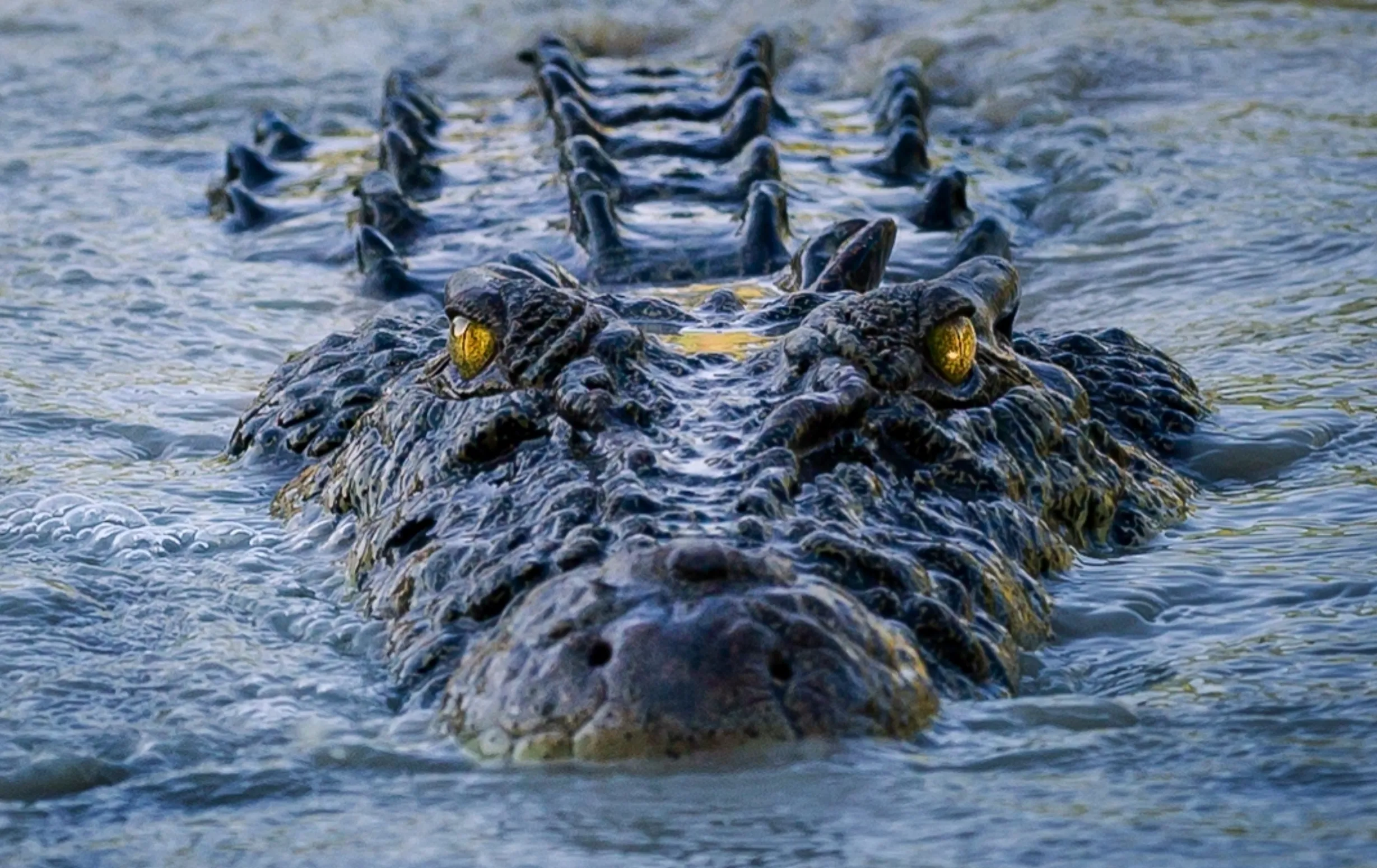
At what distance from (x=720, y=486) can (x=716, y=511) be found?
12 centimetres

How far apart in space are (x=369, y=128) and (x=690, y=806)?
25.3 ft

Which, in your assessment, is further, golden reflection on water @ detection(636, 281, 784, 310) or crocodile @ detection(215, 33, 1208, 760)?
golden reflection on water @ detection(636, 281, 784, 310)

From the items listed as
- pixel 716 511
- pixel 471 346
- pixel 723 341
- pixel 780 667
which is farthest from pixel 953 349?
pixel 780 667

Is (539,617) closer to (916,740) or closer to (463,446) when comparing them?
(916,740)

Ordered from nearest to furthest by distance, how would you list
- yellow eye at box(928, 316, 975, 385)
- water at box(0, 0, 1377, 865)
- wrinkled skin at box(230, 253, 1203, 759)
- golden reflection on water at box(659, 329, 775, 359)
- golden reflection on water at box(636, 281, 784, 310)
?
water at box(0, 0, 1377, 865), wrinkled skin at box(230, 253, 1203, 759), yellow eye at box(928, 316, 975, 385), golden reflection on water at box(659, 329, 775, 359), golden reflection on water at box(636, 281, 784, 310)

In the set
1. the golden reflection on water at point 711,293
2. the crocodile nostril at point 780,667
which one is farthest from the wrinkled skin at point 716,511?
the golden reflection on water at point 711,293

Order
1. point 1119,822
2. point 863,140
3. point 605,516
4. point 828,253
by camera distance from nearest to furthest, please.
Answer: point 1119,822 → point 605,516 → point 828,253 → point 863,140

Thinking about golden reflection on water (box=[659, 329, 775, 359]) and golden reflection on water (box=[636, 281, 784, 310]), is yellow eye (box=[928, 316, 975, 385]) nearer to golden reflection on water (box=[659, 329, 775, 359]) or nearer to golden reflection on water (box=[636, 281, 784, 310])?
golden reflection on water (box=[659, 329, 775, 359])

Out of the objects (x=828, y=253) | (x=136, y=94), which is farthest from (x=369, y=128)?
(x=828, y=253)

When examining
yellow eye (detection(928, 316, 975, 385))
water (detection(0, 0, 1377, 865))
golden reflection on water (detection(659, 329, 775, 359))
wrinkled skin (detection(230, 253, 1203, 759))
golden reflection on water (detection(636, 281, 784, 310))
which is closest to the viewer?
water (detection(0, 0, 1377, 865))

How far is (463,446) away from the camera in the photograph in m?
4.16

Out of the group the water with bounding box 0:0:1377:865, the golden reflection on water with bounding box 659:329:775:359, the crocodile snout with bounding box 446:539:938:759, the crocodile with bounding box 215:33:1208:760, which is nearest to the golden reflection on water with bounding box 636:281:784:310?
the crocodile with bounding box 215:33:1208:760

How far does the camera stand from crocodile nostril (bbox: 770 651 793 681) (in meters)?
3.15

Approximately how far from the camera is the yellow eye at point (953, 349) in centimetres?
429
